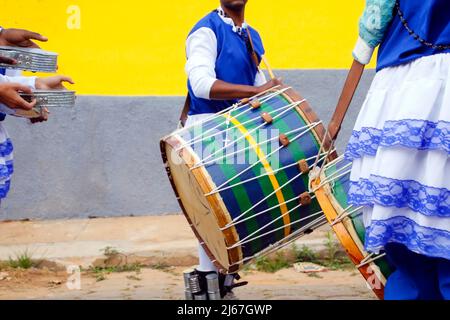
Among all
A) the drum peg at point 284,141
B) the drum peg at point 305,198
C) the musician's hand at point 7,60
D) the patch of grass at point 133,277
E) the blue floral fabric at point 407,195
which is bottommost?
the patch of grass at point 133,277

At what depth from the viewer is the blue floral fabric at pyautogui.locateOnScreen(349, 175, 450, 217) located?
2.36 m

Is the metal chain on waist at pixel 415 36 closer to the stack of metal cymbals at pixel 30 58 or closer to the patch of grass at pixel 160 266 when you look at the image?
Answer: the stack of metal cymbals at pixel 30 58

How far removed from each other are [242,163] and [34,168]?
3257mm

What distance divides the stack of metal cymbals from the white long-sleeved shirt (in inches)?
30.2

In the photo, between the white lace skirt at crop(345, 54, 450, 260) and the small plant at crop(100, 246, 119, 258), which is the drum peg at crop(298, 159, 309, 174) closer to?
the white lace skirt at crop(345, 54, 450, 260)

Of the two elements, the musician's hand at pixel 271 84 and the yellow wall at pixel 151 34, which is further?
the yellow wall at pixel 151 34

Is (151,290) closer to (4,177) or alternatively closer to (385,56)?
(4,177)

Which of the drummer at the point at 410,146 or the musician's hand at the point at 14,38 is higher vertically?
the musician's hand at the point at 14,38

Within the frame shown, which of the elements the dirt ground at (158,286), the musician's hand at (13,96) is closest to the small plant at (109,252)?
the dirt ground at (158,286)

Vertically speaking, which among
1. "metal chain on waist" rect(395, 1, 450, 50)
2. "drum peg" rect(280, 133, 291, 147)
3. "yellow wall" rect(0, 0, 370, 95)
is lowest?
"drum peg" rect(280, 133, 291, 147)

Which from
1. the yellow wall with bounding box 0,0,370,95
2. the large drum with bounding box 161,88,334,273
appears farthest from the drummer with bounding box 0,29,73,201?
the yellow wall with bounding box 0,0,370,95

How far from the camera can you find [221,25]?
3803 millimetres

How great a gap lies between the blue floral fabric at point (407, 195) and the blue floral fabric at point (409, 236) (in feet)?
0.18

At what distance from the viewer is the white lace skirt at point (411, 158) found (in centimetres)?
236
